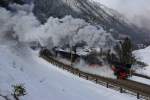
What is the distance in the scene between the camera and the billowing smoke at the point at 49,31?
163 feet

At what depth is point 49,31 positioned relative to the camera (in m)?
59.3

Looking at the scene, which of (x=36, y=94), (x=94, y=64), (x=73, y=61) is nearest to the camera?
(x=36, y=94)

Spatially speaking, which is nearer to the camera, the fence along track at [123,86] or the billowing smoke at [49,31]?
the fence along track at [123,86]

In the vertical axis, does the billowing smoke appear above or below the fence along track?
above

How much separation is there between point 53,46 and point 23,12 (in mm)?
9933

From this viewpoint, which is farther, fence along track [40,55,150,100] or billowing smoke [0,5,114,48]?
billowing smoke [0,5,114,48]

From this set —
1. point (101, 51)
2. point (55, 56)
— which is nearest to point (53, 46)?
point (55, 56)

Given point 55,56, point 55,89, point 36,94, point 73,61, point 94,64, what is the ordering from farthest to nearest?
point 55,56, point 73,61, point 94,64, point 55,89, point 36,94

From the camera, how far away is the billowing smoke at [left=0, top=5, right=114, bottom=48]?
49656 millimetres

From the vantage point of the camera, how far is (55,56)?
193ft

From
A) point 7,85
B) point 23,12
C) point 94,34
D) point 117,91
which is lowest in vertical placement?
point 117,91

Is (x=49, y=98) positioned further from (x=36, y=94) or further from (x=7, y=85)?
(x=7, y=85)

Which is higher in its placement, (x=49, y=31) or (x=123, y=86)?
(x=49, y=31)

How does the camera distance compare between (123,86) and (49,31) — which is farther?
(49,31)
